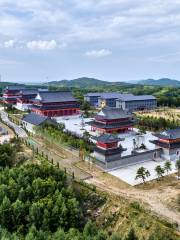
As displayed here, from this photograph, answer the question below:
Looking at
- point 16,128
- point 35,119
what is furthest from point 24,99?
point 16,128

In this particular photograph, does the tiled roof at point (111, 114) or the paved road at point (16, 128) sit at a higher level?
the tiled roof at point (111, 114)

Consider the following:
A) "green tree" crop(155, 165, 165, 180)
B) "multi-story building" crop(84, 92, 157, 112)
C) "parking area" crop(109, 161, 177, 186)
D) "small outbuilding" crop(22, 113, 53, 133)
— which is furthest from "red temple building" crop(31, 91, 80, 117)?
"green tree" crop(155, 165, 165, 180)

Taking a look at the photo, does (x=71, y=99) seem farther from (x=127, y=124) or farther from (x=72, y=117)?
(x=127, y=124)

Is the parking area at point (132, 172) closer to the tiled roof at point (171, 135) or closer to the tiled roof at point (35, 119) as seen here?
the tiled roof at point (171, 135)

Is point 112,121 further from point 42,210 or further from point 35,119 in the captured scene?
point 42,210

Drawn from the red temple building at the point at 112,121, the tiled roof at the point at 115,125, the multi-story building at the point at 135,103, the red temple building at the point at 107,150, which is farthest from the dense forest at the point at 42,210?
the multi-story building at the point at 135,103
